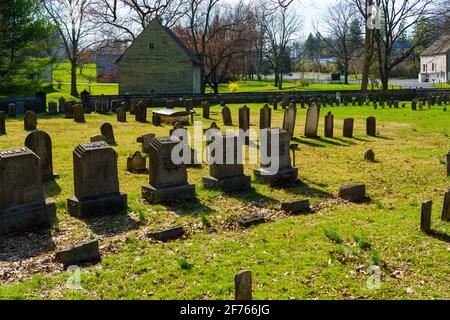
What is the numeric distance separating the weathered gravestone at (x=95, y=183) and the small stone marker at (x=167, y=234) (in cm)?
176

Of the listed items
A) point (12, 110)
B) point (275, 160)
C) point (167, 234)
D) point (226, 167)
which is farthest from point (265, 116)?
point (12, 110)

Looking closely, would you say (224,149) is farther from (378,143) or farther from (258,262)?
(378,143)

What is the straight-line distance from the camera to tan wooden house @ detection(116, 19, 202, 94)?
43.8 m

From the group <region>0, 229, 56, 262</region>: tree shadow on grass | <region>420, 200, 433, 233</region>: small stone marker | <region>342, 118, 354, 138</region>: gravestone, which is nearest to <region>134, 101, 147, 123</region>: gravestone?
<region>342, 118, 354, 138</region>: gravestone

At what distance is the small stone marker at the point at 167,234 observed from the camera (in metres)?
8.02

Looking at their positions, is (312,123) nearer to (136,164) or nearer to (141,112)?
(136,164)

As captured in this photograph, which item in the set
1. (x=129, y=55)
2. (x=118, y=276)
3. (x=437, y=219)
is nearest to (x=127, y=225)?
(x=118, y=276)

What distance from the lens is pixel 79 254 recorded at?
23.1 ft

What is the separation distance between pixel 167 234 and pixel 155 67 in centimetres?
3751

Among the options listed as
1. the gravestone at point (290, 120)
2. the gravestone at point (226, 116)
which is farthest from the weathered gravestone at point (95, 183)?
the gravestone at point (226, 116)

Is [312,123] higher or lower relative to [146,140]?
higher

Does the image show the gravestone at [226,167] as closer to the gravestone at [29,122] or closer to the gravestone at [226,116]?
the gravestone at [226,116]

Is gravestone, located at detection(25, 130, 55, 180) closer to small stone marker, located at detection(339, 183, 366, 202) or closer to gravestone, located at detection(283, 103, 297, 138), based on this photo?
small stone marker, located at detection(339, 183, 366, 202)

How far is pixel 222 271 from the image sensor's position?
666 cm
